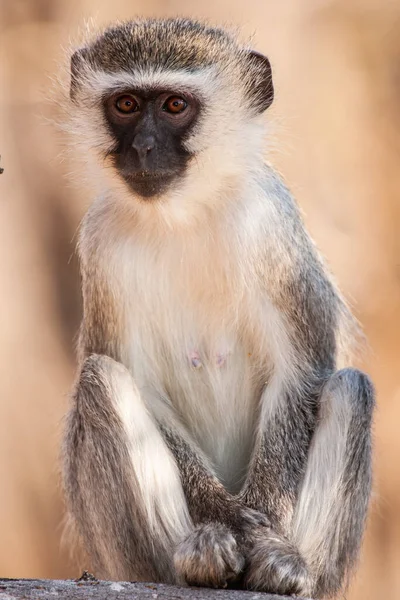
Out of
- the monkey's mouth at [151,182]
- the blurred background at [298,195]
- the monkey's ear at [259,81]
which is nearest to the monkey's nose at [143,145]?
the monkey's mouth at [151,182]

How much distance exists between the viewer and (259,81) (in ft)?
18.3

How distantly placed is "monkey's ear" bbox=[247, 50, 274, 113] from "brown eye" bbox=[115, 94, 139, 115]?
2.16 ft

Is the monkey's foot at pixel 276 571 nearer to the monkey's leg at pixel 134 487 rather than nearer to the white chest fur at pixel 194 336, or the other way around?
the monkey's leg at pixel 134 487

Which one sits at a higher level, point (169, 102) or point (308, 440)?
point (169, 102)

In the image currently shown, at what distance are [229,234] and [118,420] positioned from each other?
3.24 feet

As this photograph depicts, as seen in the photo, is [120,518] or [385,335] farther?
[385,335]

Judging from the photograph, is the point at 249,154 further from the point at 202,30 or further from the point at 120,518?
the point at 120,518

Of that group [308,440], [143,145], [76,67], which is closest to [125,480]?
[308,440]

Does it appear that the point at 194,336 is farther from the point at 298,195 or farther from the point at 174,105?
the point at 298,195

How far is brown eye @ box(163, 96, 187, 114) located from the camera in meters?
5.16

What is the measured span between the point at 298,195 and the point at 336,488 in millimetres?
4470

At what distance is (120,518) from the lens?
4.89 m

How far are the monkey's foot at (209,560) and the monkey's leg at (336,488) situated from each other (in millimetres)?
324

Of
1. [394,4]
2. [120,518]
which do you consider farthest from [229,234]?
[394,4]
